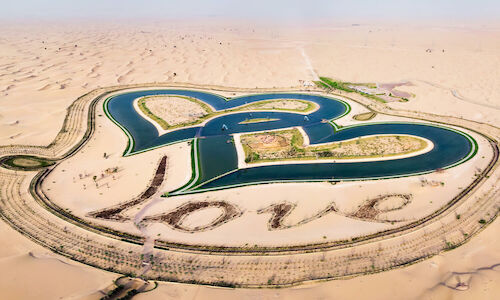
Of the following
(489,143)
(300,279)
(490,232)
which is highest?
(489,143)

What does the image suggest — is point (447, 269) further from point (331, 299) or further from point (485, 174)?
point (485, 174)

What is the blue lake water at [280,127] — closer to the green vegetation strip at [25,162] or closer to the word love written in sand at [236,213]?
the word love written in sand at [236,213]

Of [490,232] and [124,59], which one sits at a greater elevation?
[124,59]

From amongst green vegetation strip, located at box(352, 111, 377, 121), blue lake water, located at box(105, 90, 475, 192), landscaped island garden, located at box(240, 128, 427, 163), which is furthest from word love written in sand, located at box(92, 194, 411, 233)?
green vegetation strip, located at box(352, 111, 377, 121)

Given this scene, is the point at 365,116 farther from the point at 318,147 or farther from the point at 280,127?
the point at 280,127

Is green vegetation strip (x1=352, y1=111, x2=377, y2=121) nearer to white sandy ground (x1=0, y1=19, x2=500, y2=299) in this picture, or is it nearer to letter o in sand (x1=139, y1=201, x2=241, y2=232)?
white sandy ground (x1=0, y1=19, x2=500, y2=299)

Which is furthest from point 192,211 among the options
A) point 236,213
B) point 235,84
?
point 235,84

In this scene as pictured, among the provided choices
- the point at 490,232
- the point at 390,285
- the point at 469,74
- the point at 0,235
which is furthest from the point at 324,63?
the point at 0,235
